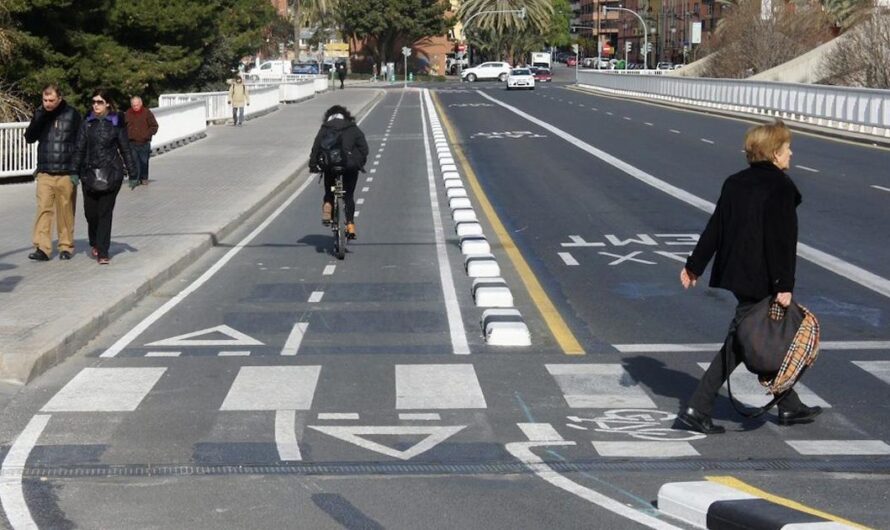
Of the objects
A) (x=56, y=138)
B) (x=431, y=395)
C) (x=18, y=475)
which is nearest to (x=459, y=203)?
(x=56, y=138)

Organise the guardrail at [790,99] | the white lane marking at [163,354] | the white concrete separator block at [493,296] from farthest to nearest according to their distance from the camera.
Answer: the guardrail at [790,99]
the white concrete separator block at [493,296]
the white lane marking at [163,354]

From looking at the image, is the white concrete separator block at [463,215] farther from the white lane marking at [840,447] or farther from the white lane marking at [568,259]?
the white lane marking at [840,447]

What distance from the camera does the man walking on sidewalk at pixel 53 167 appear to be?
52.1 ft

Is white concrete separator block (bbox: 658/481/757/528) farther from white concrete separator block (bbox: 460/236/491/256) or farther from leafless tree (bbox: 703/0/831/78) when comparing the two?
leafless tree (bbox: 703/0/831/78)

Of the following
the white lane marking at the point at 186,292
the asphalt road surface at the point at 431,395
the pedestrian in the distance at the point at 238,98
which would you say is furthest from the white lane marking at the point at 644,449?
the pedestrian in the distance at the point at 238,98

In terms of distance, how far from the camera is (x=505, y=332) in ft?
37.3

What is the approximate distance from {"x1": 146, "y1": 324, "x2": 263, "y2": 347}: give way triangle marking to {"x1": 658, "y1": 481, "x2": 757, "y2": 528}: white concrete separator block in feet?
17.8

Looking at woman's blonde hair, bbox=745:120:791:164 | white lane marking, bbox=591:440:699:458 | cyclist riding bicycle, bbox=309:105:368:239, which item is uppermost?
woman's blonde hair, bbox=745:120:791:164

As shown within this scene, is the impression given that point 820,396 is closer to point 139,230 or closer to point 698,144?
point 139,230

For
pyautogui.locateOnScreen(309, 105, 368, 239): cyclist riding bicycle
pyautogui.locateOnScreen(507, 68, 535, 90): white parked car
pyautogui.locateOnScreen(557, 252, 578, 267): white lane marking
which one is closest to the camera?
pyautogui.locateOnScreen(557, 252, 578, 267): white lane marking

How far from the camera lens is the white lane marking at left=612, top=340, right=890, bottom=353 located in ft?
36.5

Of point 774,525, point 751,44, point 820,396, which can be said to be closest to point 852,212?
point 820,396

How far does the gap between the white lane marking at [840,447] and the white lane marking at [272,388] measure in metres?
3.05

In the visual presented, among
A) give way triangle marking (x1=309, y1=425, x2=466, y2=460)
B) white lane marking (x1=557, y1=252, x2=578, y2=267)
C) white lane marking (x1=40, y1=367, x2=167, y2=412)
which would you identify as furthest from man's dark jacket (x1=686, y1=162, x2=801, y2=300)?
white lane marking (x1=557, y1=252, x2=578, y2=267)
